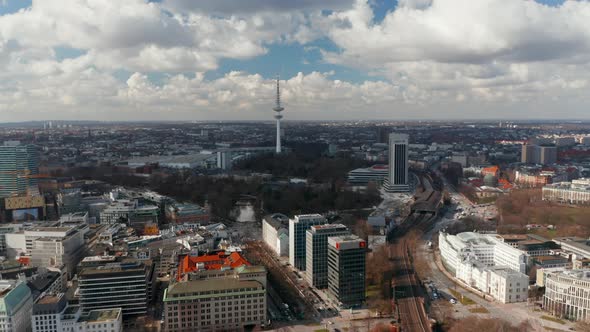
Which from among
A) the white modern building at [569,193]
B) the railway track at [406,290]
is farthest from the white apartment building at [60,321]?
the white modern building at [569,193]

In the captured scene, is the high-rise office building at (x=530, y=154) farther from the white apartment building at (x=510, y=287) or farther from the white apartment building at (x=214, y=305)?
the white apartment building at (x=214, y=305)

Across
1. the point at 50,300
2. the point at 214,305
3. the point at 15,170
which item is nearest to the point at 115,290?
the point at 50,300

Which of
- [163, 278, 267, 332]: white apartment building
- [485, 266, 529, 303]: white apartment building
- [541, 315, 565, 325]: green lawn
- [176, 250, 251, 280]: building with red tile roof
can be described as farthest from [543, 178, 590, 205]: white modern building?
[163, 278, 267, 332]: white apartment building

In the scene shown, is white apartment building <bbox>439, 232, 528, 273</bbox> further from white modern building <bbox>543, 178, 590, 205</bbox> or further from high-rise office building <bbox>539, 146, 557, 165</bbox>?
high-rise office building <bbox>539, 146, 557, 165</bbox>

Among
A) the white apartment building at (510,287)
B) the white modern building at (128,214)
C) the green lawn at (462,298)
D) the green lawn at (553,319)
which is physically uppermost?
the white modern building at (128,214)

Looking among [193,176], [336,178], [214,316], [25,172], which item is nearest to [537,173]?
[336,178]
